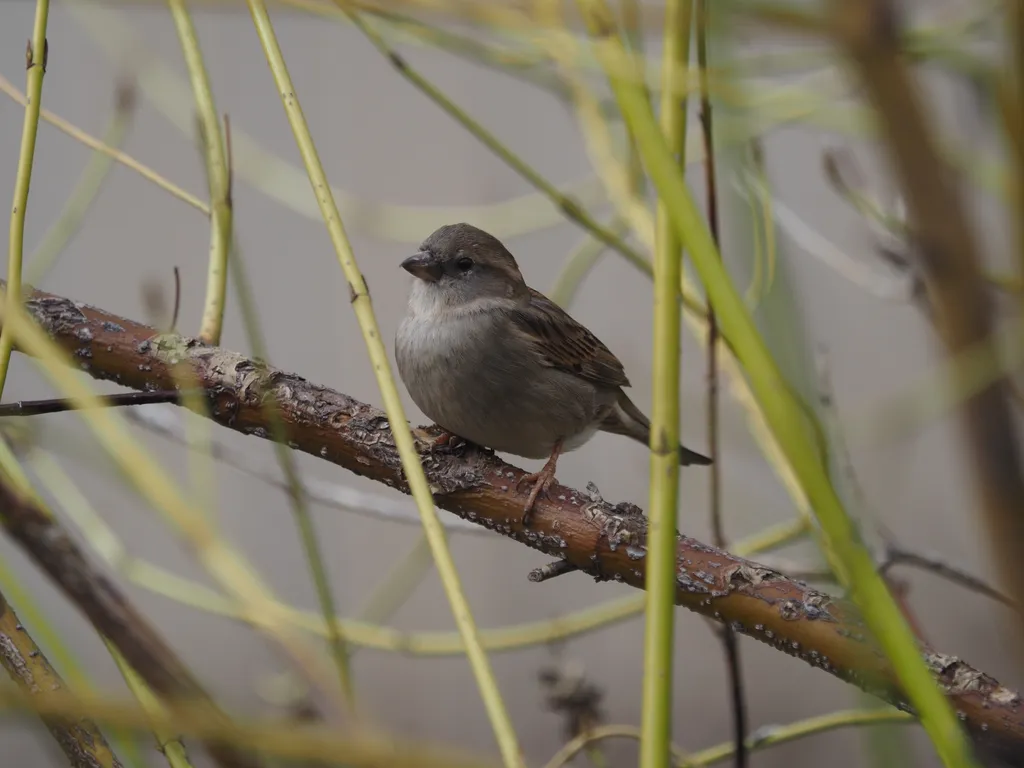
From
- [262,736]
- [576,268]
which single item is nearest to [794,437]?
[262,736]

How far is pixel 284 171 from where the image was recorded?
236 cm

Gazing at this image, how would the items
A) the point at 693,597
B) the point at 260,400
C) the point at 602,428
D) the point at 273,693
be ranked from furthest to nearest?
the point at 602,428 < the point at 273,693 < the point at 260,400 < the point at 693,597

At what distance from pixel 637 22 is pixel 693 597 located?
25.9 inches

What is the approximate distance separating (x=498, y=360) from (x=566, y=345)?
0.19 meters

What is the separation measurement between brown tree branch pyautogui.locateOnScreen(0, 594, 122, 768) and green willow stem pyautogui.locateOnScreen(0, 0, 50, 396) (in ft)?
0.56

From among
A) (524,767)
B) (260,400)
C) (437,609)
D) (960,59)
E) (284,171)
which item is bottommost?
(524,767)

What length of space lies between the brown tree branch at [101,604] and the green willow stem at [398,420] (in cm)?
17

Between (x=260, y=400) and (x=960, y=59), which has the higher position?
(x=960, y=59)

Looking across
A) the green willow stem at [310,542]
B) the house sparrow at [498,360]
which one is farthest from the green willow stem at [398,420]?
the house sparrow at [498,360]

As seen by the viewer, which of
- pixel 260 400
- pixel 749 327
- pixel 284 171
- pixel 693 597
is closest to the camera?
pixel 749 327

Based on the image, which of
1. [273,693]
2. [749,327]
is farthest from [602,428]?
[749,327]

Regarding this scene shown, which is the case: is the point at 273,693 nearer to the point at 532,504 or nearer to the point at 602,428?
the point at 602,428

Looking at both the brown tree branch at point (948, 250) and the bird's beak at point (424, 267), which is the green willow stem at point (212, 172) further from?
the bird's beak at point (424, 267)

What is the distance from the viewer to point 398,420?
62cm
